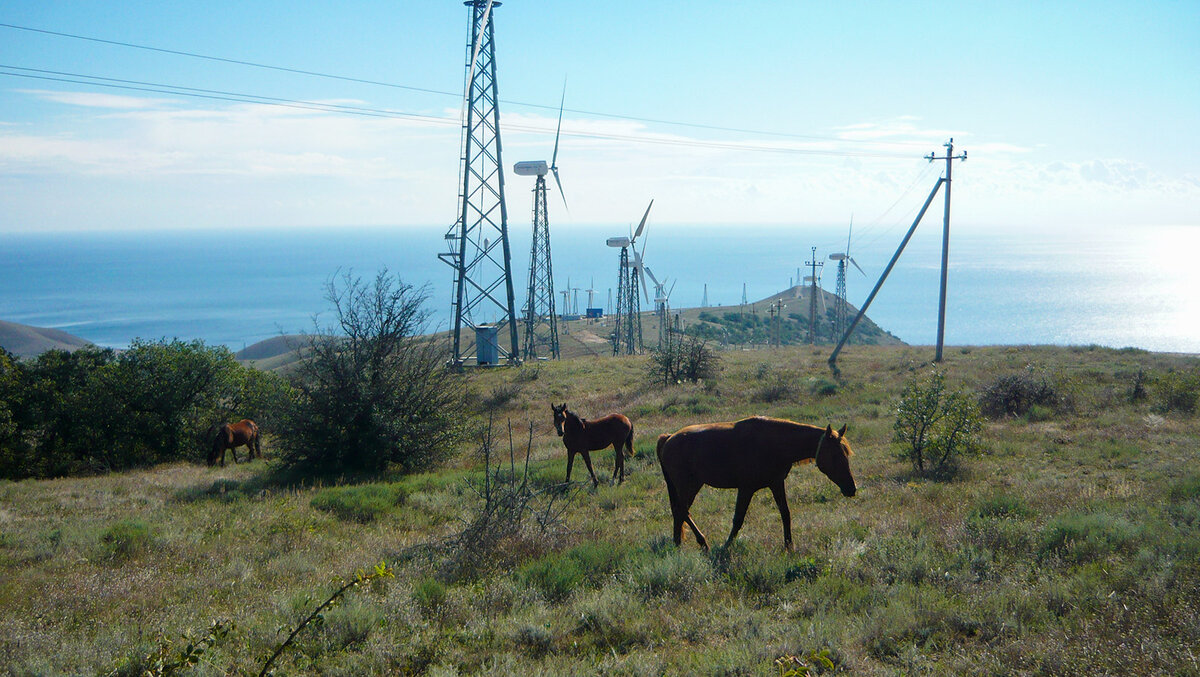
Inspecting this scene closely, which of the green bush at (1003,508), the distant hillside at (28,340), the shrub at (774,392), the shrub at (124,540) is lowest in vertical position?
the distant hillside at (28,340)

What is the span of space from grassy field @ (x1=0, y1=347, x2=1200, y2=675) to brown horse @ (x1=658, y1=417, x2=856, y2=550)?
0.65 meters

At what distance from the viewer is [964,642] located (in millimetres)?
5832

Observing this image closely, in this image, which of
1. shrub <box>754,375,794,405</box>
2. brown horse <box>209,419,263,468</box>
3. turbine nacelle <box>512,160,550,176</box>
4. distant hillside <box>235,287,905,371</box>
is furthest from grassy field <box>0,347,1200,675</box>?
distant hillside <box>235,287,905,371</box>

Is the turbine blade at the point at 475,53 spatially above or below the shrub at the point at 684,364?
above

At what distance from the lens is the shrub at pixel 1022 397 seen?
2009cm

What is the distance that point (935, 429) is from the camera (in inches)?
563

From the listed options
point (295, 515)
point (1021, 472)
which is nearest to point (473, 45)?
point (295, 515)

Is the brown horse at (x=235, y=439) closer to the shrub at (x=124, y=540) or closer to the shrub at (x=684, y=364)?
the shrub at (x=124, y=540)

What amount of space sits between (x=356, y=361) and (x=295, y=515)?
5902 millimetres

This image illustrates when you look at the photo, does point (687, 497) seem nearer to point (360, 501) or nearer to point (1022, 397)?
point (360, 501)

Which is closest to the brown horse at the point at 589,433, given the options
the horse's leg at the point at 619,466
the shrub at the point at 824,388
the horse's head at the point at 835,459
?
the horse's leg at the point at 619,466

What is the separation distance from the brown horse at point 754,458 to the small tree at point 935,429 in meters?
6.39

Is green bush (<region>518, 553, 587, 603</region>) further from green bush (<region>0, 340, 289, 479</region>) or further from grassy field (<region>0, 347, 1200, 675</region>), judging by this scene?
green bush (<region>0, 340, 289, 479</region>)

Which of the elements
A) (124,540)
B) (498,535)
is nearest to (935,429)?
(498,535)
